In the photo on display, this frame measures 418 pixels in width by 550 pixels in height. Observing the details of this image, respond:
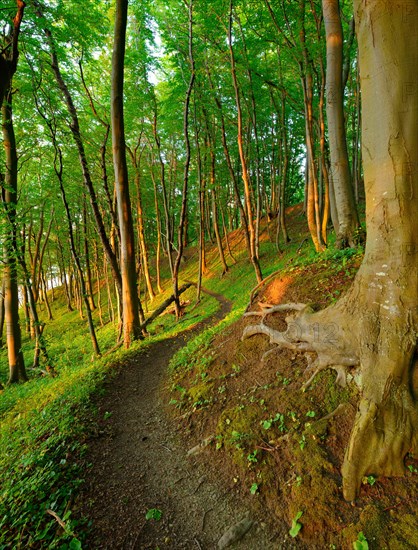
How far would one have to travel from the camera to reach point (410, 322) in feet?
7.74

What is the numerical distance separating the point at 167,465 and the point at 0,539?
1.64 metres

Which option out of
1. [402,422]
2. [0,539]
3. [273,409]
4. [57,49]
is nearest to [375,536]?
[402,422]

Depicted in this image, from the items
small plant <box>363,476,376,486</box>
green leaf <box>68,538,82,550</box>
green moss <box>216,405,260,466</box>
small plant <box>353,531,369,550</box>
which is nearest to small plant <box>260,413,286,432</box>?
green moss <box>216,405,260,466</box>

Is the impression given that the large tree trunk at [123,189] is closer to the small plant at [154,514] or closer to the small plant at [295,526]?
the small plant at [154,514]

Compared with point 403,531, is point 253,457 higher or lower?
lower

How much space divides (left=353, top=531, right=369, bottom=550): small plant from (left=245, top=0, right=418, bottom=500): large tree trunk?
298 mm

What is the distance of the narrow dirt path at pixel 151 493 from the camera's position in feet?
Answer: 7.67

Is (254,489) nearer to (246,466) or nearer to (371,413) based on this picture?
(246,466)

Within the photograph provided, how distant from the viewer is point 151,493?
9.43 feet

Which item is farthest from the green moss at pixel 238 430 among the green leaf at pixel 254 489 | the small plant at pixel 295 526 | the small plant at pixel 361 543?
the small plant at pixel 361 543

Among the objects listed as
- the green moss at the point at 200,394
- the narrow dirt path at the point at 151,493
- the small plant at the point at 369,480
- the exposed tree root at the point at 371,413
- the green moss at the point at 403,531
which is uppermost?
the exposed tree root at the point at 371,413

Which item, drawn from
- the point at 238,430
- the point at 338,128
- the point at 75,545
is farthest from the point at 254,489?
the point at 338,128

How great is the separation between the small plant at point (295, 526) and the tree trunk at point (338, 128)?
14.6 ft

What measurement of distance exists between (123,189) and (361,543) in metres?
8.53
